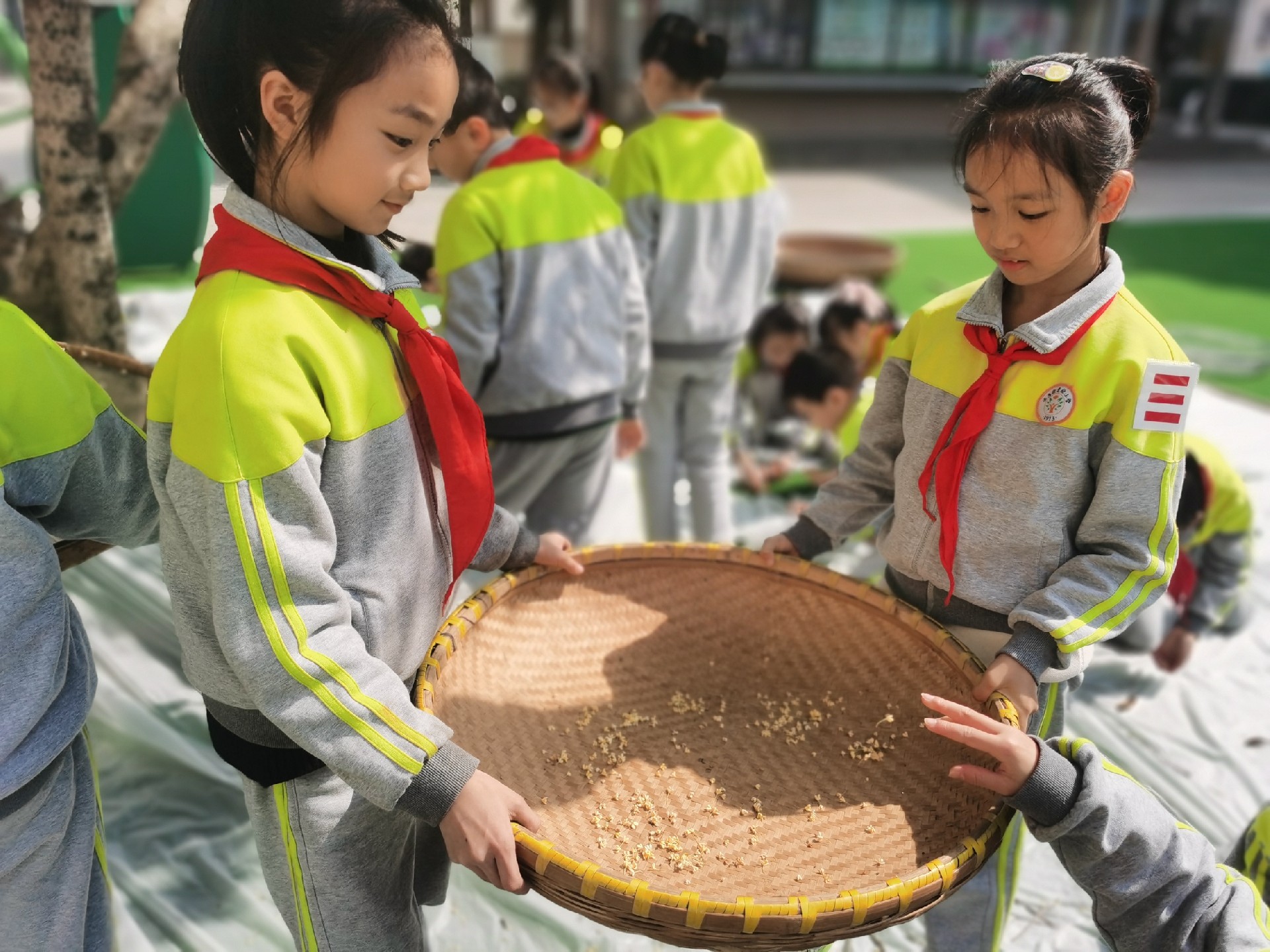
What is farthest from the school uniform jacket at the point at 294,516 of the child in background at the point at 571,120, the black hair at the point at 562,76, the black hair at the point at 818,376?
the black hair at the point at 562,76

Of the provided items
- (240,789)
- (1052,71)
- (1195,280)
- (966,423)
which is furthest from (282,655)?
(1195,280)

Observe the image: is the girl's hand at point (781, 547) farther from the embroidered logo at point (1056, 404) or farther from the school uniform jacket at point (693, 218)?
the school uniform jacket at point (693, 218)

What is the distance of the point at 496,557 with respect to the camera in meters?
1.41

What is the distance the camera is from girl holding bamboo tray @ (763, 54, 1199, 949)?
3.82ft

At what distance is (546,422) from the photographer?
218 cm

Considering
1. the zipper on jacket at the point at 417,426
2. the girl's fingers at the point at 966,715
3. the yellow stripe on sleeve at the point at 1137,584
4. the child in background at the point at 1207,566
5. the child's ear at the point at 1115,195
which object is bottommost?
the child in background at the point at 1207,566

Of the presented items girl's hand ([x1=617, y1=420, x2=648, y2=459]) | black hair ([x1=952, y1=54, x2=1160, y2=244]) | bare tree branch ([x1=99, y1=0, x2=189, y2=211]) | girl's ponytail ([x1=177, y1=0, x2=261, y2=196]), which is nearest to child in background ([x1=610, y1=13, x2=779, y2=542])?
girl's hand ([x1=617, y1=420, x2=648, y2=459])

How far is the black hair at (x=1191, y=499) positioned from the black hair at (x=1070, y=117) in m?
1.16

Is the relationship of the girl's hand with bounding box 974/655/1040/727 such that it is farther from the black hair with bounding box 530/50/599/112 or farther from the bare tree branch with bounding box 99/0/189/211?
the black hair with bounding box 530/50/599/112

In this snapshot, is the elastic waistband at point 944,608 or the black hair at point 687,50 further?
the black hair at point 687,50

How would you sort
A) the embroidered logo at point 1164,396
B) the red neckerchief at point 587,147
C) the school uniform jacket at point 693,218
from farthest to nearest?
the red neckerchief at point 587,147, the school uniform jacket at point 693,218, the embroidered logo at point 1164,396

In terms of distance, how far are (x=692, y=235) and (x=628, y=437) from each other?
56 centimetres

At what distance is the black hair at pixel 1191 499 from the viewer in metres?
2.15

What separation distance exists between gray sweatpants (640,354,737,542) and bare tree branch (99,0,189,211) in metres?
1.39
